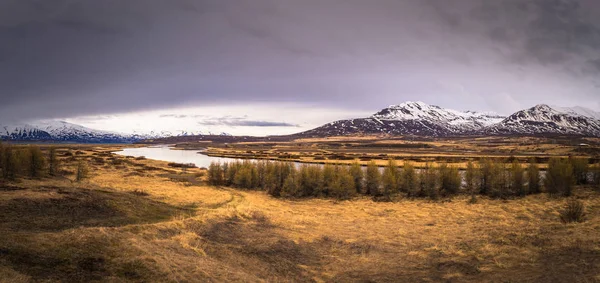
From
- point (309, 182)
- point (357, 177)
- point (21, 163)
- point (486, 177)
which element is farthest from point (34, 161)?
point (486, 177)

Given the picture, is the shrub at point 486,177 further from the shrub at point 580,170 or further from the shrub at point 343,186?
the shrub at point 343,186

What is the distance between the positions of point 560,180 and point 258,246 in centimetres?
4589

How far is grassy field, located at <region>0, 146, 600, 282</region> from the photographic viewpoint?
13594mm

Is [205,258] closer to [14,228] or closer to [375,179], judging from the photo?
[14,228]

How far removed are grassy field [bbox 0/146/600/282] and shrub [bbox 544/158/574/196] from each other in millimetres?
16125

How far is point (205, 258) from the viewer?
17.2 metres

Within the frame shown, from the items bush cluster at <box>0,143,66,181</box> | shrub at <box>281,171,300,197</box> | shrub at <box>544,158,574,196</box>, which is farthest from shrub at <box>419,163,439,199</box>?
bush cluster at <box>0,143,66,181</box>

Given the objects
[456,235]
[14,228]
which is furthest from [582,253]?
[14,228]

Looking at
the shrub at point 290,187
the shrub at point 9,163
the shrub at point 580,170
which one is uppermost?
the shrub at point 9,163

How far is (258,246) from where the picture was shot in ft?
68.3

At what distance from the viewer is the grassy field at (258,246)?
1359cm

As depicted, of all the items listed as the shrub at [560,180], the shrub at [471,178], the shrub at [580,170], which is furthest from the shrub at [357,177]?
the shrub at [580,170]

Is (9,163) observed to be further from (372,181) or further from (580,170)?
(580,170)

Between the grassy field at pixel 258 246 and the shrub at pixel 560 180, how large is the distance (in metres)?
16.1
